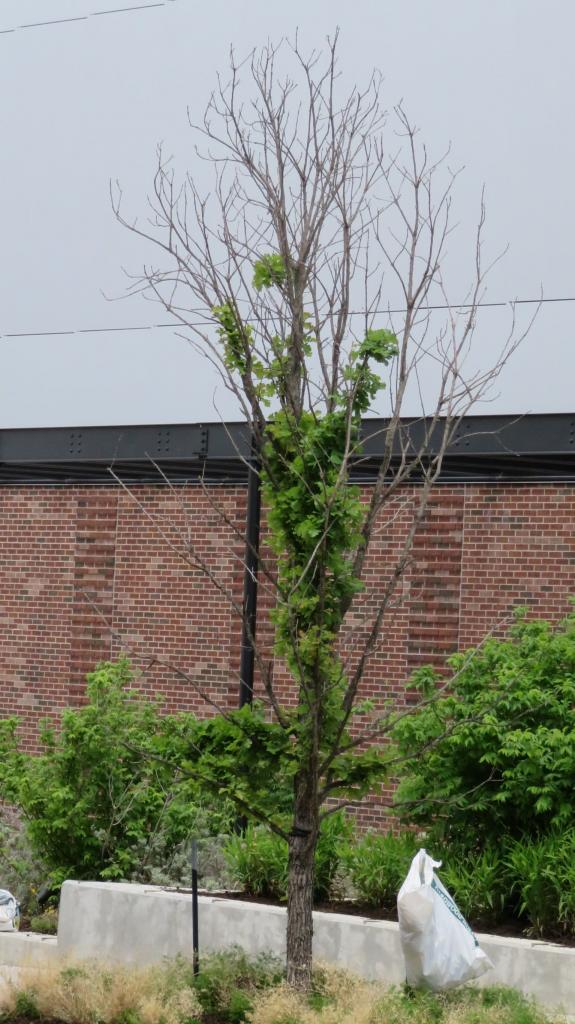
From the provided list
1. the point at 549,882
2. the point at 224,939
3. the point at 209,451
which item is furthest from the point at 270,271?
the point at 209,451

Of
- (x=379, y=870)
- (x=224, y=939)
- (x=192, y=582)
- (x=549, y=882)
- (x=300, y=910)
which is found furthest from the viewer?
(x=192, y=582)

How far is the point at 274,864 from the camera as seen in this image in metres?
9.54

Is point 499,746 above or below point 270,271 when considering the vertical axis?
below

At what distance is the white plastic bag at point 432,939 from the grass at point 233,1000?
0.11 metres

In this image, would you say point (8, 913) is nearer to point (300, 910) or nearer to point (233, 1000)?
point (233, 1000)

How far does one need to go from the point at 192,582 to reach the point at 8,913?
5.40 meters

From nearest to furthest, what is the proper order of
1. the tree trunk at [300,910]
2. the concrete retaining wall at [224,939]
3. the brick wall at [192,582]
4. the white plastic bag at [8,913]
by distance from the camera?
the tree trunk at [300,910], the concrete retaining wall at [224,939], the white plastic bag at [8,913], the brick wall at [192,582]

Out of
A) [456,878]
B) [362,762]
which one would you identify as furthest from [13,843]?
[362,762]

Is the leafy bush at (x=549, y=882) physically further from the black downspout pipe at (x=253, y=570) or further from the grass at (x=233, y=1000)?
the black downspout pipe at (x=253, y=570)

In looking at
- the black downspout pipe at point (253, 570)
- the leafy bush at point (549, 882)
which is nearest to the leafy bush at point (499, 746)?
the leafy bush at point (549, 882)

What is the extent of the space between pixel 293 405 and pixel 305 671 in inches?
57.4

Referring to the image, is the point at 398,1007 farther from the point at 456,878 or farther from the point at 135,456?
the point at 135,456

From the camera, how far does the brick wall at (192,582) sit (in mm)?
12766

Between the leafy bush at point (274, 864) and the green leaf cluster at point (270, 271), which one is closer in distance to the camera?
the green leaf cluster at point (270, 271)
